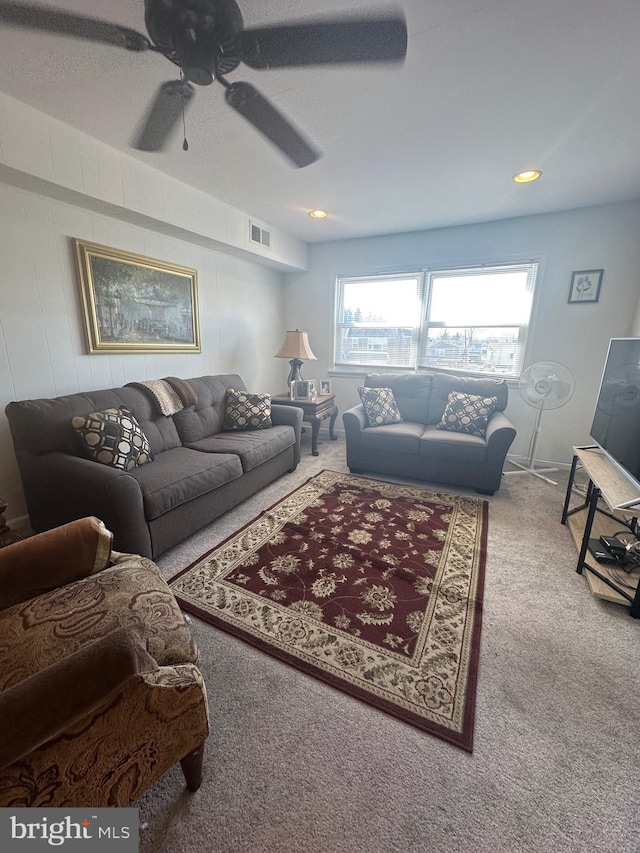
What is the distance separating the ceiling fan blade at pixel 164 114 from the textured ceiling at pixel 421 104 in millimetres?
139

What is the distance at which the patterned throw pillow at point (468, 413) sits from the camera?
3.19 m

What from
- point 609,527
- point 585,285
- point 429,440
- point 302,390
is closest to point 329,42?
point 429,440

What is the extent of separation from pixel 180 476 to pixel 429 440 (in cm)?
207

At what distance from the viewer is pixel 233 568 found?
1970mm

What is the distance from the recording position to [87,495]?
71.2 inches

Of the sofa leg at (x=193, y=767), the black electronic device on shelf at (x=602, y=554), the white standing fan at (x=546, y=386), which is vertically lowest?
the sofa leg at (x=193, y=767)

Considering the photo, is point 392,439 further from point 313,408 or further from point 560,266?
point 560,266

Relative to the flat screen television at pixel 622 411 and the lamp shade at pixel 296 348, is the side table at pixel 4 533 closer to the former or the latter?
the lamp shade at pixel 296 348

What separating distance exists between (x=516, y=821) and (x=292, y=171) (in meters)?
3.39

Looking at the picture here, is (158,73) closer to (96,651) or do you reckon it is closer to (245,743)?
(96,651)

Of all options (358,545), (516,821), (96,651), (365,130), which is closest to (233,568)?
(358,545)

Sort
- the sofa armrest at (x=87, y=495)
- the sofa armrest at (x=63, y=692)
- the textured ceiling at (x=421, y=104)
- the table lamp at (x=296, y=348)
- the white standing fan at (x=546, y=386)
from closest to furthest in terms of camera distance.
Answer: the sofa armrest at (x=63, y=692)
the textured ceiling at (x=421, y=104)
the sofa armrest at (x=87, y=495)
the white standing fan at (x=546, y=386)
the table lamp at (x=296, y=348)

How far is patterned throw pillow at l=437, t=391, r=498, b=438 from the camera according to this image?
319cm

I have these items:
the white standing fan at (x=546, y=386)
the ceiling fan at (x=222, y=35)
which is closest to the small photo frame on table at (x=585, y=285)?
the white standing fan at (x=546, y=386)
